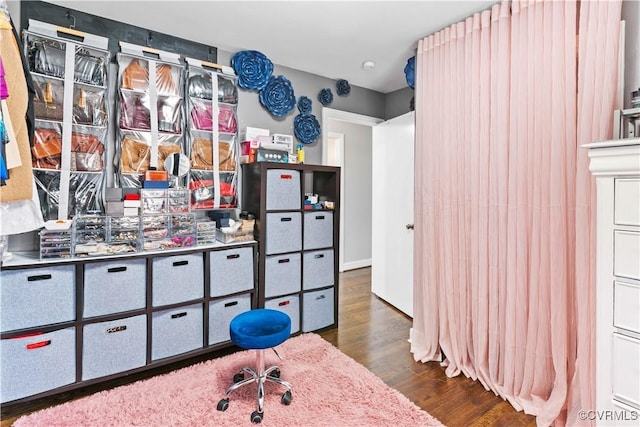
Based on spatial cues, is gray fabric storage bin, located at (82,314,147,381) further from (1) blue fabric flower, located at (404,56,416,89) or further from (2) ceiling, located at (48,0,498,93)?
(1) blue fabric flower, located at (404,56,416,89)

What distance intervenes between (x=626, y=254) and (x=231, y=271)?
7.40ft

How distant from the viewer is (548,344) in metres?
1.80

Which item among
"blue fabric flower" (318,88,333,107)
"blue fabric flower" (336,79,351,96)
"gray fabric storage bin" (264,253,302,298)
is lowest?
"gray fabric storage bin" (264,253,302,298)

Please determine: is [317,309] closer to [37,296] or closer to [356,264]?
[37,296]

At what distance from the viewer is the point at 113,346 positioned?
2.00m

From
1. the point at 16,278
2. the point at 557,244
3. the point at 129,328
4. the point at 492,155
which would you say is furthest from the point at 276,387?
the point at 492,155

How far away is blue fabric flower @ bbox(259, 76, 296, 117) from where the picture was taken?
2.89 metres

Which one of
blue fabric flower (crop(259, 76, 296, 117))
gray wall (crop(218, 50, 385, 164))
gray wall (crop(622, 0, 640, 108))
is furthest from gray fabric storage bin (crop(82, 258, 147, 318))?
gray wall (crop(622, 0, 640, 108))

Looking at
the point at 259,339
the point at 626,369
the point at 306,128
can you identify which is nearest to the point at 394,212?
the point at 306,128

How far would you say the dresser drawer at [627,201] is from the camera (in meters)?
1.22

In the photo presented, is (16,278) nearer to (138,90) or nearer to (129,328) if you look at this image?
(129,328)

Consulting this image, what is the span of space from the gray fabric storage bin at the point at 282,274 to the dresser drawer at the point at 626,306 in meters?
2.03

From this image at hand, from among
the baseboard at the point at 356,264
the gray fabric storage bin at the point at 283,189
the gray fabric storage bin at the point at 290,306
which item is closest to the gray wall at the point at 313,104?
the gray fabric storage bin at the point at 283,189

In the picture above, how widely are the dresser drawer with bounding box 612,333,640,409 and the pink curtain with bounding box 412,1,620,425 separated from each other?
0.99 feet
